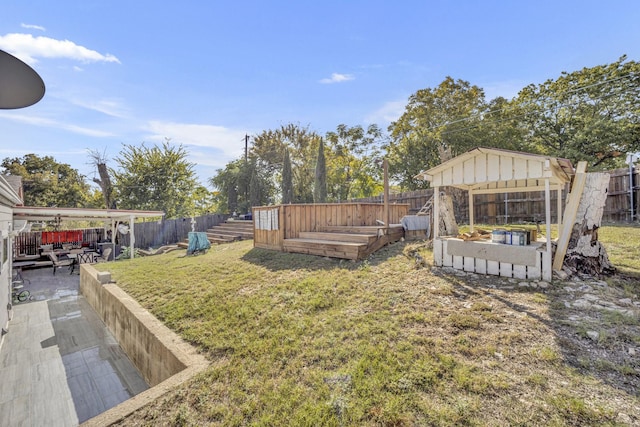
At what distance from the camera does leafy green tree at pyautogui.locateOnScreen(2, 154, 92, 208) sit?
19828mm

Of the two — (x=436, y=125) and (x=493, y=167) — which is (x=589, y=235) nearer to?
(x=493, y=167)

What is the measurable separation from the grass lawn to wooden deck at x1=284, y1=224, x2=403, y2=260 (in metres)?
1.32

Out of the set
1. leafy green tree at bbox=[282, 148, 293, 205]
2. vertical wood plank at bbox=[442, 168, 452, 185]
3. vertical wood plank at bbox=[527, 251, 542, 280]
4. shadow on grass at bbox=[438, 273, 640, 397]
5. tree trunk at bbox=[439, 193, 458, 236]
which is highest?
leafy green tree at bbox=[282, 148, 293, 205]

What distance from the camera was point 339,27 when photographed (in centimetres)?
718

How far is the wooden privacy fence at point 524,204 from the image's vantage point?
845 centimetres

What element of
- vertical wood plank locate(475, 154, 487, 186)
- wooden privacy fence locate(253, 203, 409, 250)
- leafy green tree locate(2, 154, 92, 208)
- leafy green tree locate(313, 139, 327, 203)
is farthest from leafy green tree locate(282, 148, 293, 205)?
leafy green tree locate(2, 154, 92, 208)

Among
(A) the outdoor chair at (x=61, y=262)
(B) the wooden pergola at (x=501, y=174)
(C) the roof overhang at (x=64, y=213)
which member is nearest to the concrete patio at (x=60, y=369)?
(C) the roof overhang at (x=64, y=213)

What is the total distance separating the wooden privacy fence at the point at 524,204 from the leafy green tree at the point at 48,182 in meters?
24.8

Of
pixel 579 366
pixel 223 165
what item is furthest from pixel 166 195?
pixel 579 366

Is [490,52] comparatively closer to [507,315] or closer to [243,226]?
[507,315]

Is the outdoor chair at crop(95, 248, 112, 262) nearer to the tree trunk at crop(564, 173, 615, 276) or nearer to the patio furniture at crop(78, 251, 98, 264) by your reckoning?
the patio furniture at crop(78, 251, 98, 264)

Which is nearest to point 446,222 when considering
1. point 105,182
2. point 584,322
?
point 584,322

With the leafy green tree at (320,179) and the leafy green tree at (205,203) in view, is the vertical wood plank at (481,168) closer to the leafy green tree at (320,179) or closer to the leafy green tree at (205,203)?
the leafy green tree at (320,179)

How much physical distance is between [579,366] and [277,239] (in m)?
6.53
